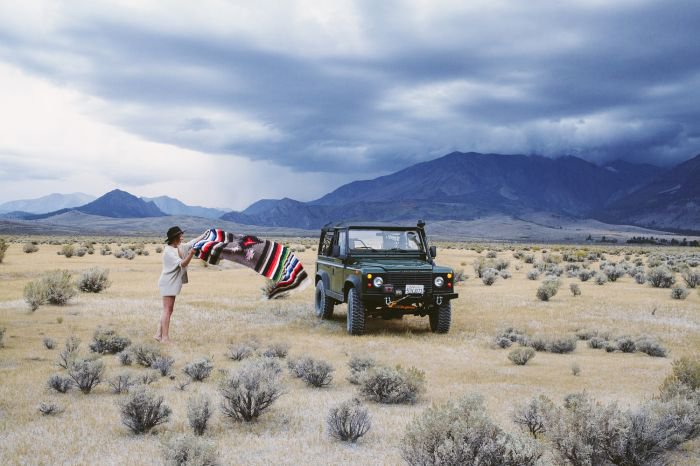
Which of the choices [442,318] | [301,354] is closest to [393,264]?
[442,318]

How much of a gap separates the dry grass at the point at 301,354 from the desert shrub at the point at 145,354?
0.20 metres

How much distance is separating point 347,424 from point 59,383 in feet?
13.6

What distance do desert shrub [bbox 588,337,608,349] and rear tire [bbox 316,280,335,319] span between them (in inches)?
237

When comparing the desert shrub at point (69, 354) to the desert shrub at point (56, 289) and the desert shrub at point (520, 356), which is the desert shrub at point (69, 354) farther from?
the desert shrub at point (520, 356)

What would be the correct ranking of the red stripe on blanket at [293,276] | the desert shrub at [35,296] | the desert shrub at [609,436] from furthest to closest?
the desert shrub at [35,296], the red stripe on blanket at [293,276], the desert shrub at [609,436]

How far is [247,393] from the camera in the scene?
7012mm

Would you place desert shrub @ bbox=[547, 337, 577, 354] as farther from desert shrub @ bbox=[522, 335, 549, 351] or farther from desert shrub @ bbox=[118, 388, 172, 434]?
desert shrub @ bbox=[118, 388, 172, 434]

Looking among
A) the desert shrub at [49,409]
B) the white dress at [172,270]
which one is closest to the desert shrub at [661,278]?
the white dress at [172,270]

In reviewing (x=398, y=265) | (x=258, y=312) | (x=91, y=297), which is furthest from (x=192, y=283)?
(x=398, y=265)

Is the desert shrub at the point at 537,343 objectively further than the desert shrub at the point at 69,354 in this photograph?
Yes

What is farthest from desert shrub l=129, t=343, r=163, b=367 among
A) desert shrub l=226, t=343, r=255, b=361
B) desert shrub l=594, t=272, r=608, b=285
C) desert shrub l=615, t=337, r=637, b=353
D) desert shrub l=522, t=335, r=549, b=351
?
desert shrub l=594, t=272, r=608, b=285

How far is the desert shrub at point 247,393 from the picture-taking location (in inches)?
276

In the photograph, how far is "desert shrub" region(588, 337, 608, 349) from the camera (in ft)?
41.1

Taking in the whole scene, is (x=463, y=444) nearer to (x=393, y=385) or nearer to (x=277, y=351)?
(x=393, y=385)
